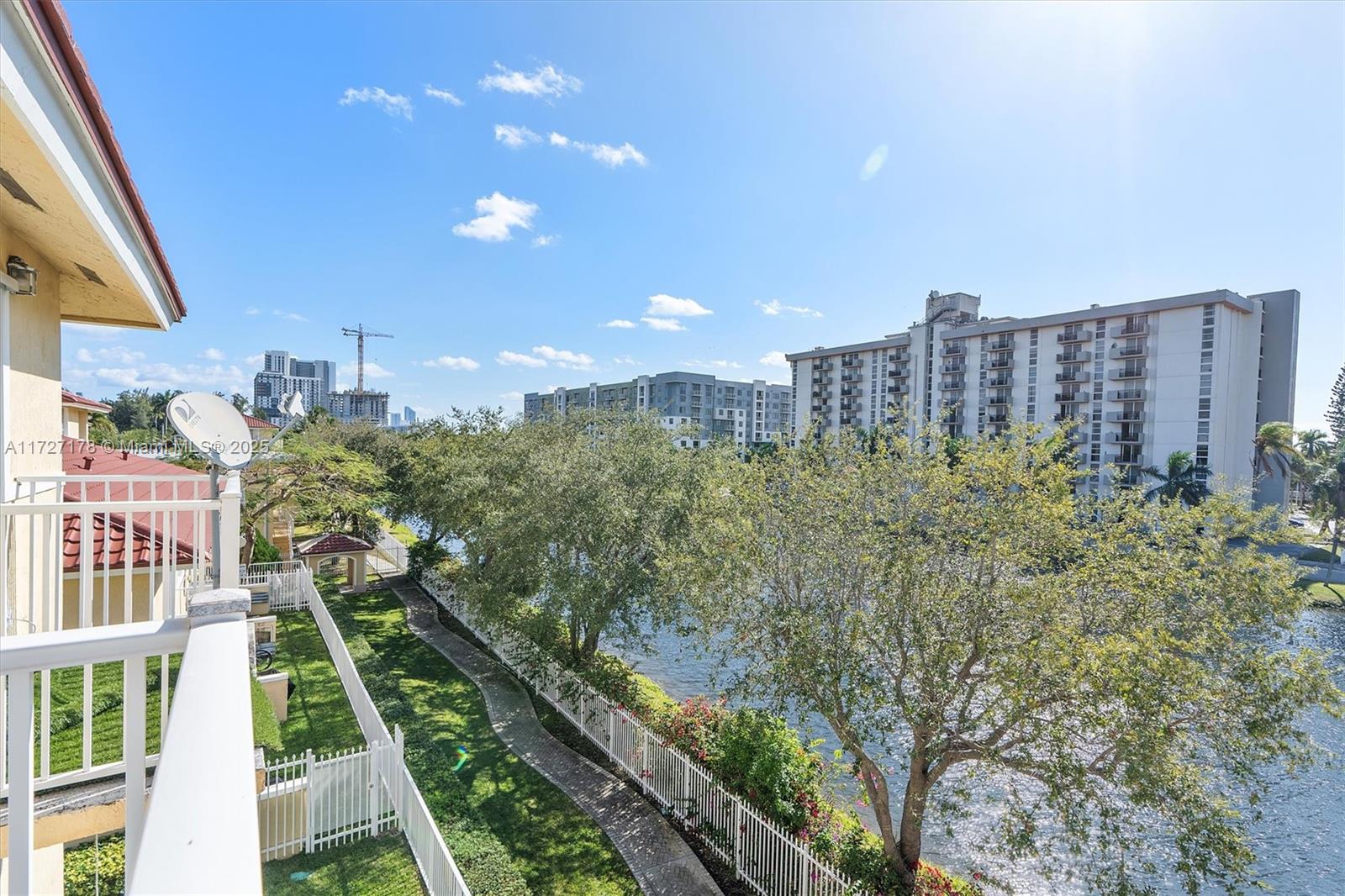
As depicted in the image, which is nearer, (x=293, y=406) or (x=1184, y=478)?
(x=293, y=406)

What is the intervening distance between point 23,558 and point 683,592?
790 cm

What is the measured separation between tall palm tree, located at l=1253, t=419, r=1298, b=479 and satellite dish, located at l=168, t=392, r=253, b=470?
1803 inches

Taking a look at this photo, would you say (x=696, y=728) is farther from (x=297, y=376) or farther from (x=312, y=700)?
(x=297, y=376)

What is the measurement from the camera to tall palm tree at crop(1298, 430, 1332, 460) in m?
41.1

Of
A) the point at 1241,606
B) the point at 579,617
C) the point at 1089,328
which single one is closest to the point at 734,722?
the point at 579,617

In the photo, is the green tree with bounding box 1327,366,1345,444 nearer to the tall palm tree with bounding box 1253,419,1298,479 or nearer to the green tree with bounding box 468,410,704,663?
the tall palm tree with bounding box 1253,419,1298,479

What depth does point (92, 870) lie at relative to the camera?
6.46 m

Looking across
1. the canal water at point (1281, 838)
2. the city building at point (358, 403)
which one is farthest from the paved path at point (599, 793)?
the city building at point (358, 403)

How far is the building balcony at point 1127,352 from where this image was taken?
140ft

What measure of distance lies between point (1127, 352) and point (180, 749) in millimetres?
53419

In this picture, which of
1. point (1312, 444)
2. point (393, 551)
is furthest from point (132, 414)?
point (1312, 444)

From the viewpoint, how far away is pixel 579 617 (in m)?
12.8

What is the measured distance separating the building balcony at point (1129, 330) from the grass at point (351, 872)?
51021 mm

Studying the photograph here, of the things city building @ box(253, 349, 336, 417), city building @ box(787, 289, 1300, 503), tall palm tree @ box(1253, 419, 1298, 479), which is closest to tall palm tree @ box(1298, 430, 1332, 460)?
city building @ box(787, 289, 1300, 503)
